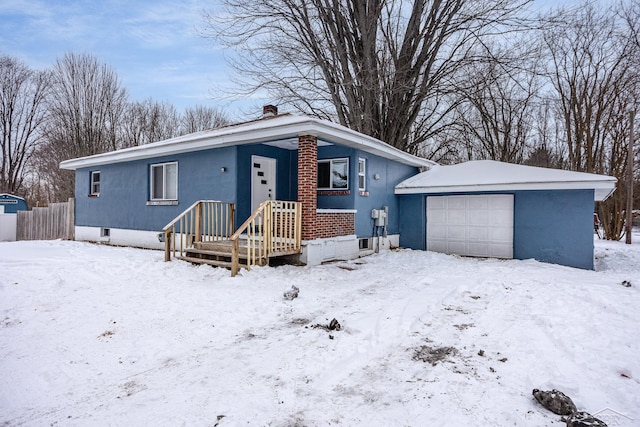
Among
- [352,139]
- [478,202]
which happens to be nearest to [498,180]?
[478,202]

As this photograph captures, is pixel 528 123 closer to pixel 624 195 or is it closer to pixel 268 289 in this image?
pixel 624 195

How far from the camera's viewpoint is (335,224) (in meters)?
8.65

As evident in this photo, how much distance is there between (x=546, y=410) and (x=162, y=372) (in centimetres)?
306

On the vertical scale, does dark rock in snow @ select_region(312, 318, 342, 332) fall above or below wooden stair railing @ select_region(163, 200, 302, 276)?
below

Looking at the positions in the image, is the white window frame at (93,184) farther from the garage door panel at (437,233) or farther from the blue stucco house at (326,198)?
the garage door panel at (437,233)

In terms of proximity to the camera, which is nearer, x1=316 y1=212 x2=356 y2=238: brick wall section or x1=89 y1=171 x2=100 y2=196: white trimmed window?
x1=316 y1=212 x2=356 y2=238: brick wall section

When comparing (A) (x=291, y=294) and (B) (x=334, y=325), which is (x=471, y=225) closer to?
(A) (x=291, y=294)

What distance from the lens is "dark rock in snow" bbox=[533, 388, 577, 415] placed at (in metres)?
2.38

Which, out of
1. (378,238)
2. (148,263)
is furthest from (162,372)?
(378,238)

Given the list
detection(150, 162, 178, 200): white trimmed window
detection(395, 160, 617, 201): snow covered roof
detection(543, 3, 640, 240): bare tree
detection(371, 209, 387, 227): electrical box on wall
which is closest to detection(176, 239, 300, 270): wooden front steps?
detection(150, 162, 178, 200): white trimmed window

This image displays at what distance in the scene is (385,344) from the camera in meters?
3.62

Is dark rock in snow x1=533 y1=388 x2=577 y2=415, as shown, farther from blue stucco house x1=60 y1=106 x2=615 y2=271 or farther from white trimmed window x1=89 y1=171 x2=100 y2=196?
white trimmed window x1=89 y1=171 x2=100 y2=196

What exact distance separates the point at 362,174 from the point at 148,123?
2264 centimetres

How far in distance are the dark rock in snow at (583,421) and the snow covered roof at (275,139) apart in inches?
242
